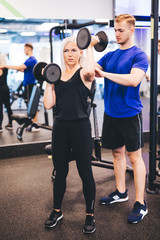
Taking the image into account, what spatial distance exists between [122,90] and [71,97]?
458mm

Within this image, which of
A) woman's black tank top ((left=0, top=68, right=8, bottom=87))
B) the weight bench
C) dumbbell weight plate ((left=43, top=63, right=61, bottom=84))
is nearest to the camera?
dumbbell weight plate ((left=43, top=63, right=61, bottom=84))

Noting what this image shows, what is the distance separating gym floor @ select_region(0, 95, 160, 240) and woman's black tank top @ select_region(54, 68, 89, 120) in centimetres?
86

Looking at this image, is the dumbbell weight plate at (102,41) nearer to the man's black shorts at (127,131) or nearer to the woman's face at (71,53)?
the woman's face at (71,53)

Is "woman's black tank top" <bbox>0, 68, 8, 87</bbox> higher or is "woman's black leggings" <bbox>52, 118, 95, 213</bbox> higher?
"woman's black tank top" <bbox>0, 68, 8, 87</bbox>

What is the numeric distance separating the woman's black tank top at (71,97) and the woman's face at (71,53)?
9 centimetres

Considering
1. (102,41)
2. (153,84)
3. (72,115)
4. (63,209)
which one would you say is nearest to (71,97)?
(72,115)

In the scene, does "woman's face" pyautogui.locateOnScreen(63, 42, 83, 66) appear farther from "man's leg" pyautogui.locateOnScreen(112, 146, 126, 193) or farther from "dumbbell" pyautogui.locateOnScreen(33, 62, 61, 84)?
"man's leg" pyautogui.locateOnScreen(112, 146, 126, 193)

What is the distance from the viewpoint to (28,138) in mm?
4227

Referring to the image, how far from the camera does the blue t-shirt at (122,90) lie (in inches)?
74.1

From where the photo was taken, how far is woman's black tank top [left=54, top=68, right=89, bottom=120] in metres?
1.72

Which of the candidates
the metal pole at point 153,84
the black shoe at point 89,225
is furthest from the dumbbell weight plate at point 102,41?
the black shoe at point 89,225

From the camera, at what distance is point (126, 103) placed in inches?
76.6

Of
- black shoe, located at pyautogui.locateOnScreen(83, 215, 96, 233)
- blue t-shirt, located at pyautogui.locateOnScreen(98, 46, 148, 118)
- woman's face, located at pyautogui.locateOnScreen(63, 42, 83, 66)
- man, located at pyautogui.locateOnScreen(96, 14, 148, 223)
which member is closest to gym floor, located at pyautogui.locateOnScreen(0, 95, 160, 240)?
black shoe, located at pyautogui.locateOnScreen(83, 215, 96, 233)

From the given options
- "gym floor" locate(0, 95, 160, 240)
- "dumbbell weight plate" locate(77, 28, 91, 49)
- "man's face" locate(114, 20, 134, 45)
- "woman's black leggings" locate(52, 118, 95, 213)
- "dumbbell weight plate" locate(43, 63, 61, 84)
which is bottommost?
"gym floor" locate(0, 95, 160, 240)
